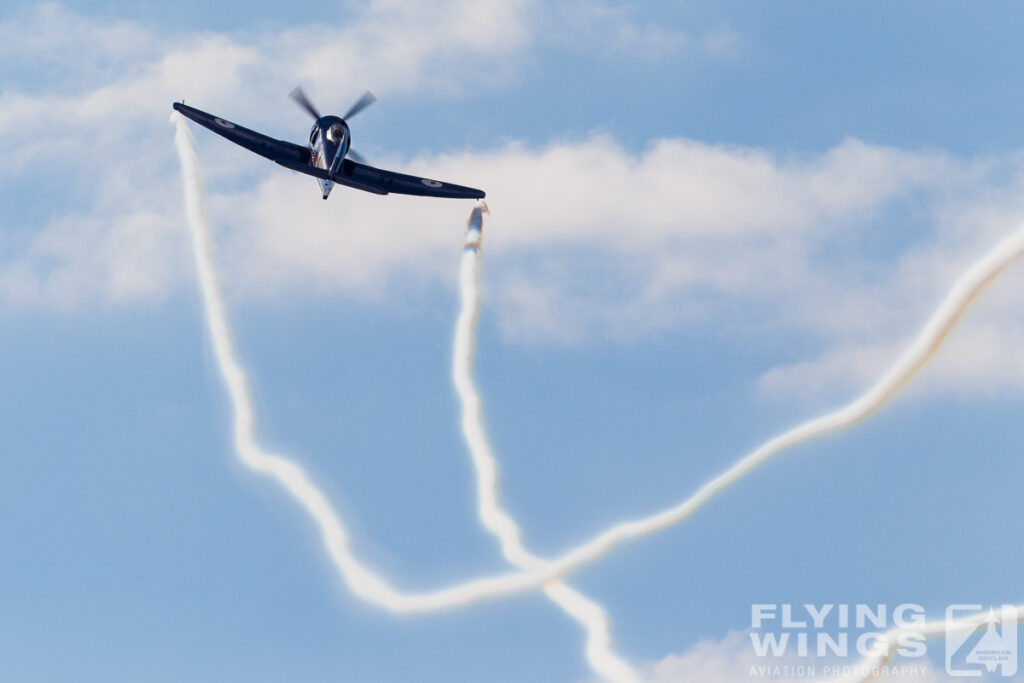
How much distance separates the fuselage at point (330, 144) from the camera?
304ft

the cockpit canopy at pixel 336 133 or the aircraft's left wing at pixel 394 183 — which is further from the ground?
the aircraft's left wing at pixel 394 183

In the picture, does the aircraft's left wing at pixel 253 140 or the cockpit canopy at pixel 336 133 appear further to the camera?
the aircraft's left wing at pixel 253 140

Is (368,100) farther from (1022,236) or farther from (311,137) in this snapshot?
(1022,236)

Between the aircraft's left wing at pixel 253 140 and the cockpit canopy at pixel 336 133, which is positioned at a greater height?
the aircraft's left wing at pixel 253 140

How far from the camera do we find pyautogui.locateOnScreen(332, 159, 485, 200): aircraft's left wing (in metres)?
97.9

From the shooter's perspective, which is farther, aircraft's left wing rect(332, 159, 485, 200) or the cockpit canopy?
aircraft's left wing rect(332, 159, 485, 200)

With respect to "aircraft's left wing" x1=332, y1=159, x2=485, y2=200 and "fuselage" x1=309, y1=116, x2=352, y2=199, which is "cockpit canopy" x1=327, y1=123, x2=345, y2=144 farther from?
"aircraft's left wing" x1=332, y1=159, x2=485, y2=200

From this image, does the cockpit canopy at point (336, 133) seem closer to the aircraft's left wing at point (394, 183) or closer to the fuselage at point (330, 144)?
the fuselage at point (330, 144)

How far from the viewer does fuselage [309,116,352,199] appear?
92625mm

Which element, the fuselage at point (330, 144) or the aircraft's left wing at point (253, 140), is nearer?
the fuselage at point (330, 144)

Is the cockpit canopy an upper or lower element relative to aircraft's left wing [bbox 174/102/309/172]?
lower

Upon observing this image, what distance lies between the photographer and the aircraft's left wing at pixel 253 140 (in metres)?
96.7

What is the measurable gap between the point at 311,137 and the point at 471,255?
47.2 ft

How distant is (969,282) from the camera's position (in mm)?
60500
